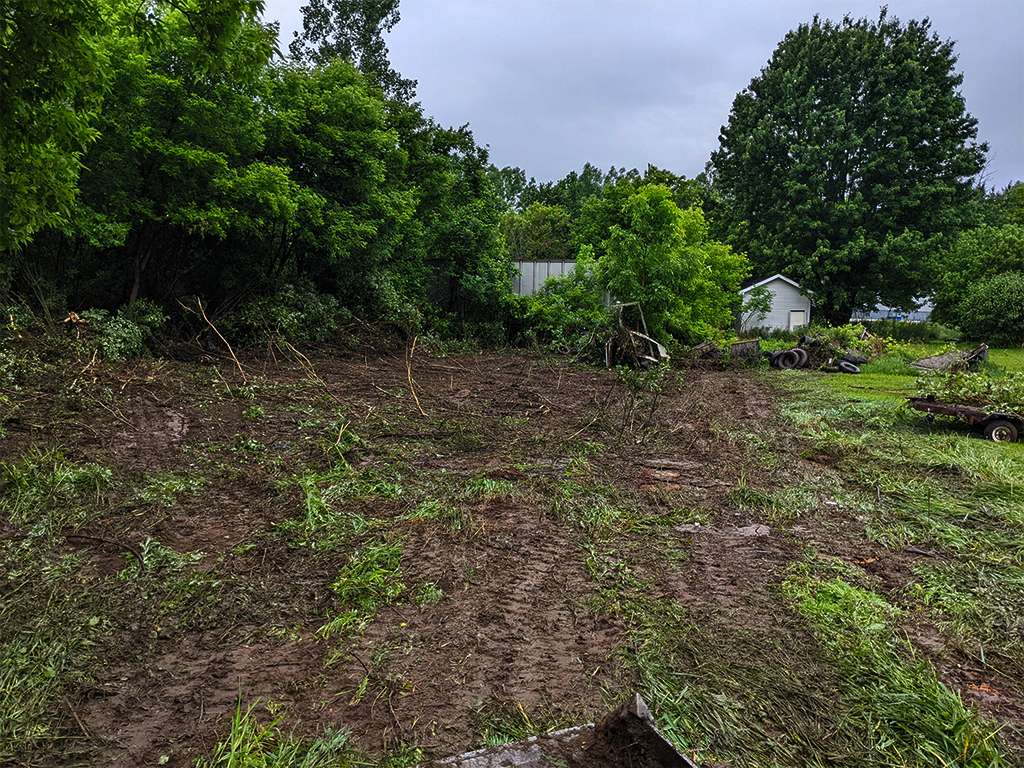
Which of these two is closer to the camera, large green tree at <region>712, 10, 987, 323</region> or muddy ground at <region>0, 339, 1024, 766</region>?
muddy ground at <region>0, 339, 1024, 766</region>

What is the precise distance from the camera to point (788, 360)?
1504 centimetres

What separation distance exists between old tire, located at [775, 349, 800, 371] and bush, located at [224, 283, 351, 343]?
10692mm

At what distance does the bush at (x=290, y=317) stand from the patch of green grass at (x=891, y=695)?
34.4ft

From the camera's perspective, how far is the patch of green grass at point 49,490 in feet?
12.6

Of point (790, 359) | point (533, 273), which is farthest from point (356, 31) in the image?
point (790, 359)

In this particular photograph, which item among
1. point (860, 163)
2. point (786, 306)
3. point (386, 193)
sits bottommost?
point (786, 306)

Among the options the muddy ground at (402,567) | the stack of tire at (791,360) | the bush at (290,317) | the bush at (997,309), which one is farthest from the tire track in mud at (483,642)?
the bush at (997,309)

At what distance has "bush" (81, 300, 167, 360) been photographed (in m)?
8.36

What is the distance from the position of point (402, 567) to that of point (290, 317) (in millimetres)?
9598

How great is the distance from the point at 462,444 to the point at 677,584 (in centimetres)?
320

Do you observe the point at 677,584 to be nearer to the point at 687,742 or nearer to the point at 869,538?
the point at 687,742

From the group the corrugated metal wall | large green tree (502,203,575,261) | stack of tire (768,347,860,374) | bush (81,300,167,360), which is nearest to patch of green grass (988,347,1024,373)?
stack of tire (768,347,860,374)

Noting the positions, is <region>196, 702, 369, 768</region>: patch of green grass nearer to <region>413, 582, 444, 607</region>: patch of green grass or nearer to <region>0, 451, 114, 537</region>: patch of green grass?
<region>413, 582, 444, 607</region>: patch of green grass

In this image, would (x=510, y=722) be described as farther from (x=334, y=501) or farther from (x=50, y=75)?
(x=50, y=75)
